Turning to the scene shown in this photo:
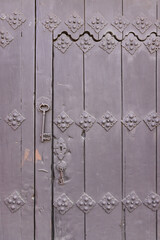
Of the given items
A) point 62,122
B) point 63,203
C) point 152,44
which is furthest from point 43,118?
point 152,44

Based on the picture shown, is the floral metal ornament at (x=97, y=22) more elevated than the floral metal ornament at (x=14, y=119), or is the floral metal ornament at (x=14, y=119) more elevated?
the floral metal ornament at (x=97, y=22)

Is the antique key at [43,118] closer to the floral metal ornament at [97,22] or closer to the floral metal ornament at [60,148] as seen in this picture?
the floral metal ornament at [60,148]

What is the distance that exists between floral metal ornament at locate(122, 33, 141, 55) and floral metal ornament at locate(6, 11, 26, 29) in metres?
0.51

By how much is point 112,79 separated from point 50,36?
14.5 inches

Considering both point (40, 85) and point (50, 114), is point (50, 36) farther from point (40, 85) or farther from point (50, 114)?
point (50, 114)

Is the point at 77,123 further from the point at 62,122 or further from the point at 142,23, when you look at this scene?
the point at 142,23

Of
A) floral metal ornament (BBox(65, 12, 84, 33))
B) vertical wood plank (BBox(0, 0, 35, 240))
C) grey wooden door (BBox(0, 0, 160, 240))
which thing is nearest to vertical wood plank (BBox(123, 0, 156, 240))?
grey wooden door (BBox(0, 0, 160, 240))

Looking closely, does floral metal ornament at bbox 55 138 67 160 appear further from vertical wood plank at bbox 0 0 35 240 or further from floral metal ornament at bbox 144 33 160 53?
floral metal ornament at bbox 144 33 160 53

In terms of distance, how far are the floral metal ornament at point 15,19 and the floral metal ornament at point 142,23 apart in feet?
1.83

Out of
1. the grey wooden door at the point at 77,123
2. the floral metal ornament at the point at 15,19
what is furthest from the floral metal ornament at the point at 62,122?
the floral metal ornament at the point at 15,19

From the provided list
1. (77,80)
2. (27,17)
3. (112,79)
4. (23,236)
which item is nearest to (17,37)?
(27,17)

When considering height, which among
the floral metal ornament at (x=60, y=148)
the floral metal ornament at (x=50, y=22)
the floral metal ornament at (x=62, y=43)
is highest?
the floral metal ornament at (x=50, y=22)

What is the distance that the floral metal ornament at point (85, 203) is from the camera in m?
1.62

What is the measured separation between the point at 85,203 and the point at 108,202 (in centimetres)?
11
